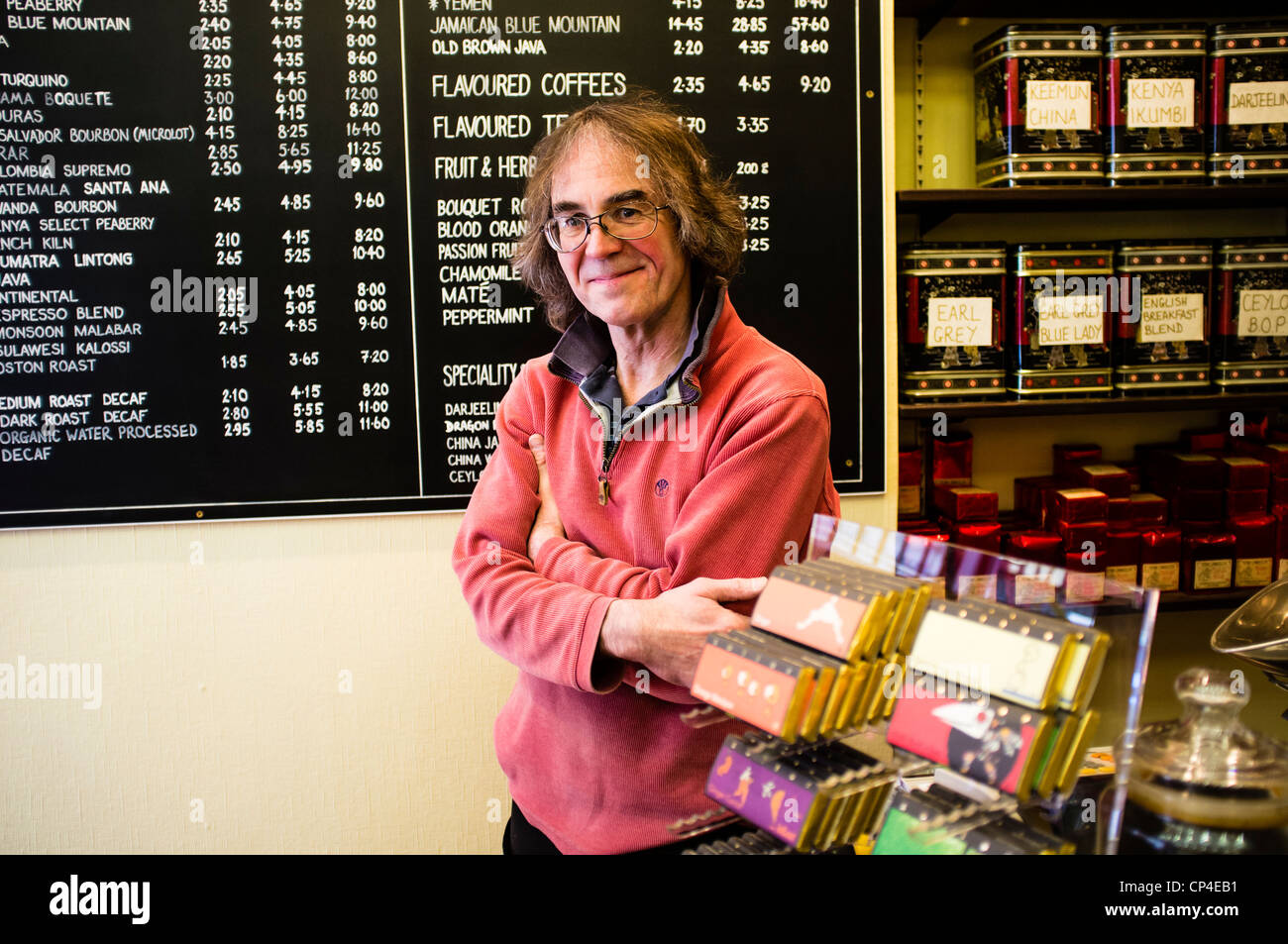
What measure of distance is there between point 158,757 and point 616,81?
1.92 metres

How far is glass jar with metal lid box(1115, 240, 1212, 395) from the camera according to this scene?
2.37 metres

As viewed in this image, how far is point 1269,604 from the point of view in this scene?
4.87 feet

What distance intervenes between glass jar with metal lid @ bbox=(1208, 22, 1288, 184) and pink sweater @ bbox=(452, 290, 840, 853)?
1.67 metres

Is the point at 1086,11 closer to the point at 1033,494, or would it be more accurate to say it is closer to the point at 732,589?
the point at 1033,494

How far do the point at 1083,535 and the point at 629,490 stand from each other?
57.8 inches

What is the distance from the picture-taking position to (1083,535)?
7.69 ft

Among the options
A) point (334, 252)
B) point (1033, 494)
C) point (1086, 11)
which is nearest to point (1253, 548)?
point (1033, 494)

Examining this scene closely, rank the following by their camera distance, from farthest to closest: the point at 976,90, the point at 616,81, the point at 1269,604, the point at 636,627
Result: 1. the point at 976,90
2. the point at 616,81
3. the point at 1269,604
4. the point at 636,627

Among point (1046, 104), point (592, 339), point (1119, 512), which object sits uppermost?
point (1046, 104)

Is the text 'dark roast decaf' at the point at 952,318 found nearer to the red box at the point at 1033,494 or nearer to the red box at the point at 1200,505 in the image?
the red box at the point at 1033,494

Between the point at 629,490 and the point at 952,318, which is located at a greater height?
the point at 952,318

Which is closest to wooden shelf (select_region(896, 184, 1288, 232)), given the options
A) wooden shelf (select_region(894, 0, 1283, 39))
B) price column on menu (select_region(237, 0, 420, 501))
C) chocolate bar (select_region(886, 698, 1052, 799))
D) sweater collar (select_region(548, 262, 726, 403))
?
wooden shelf (select_region(894, 0, 1283, 39))
